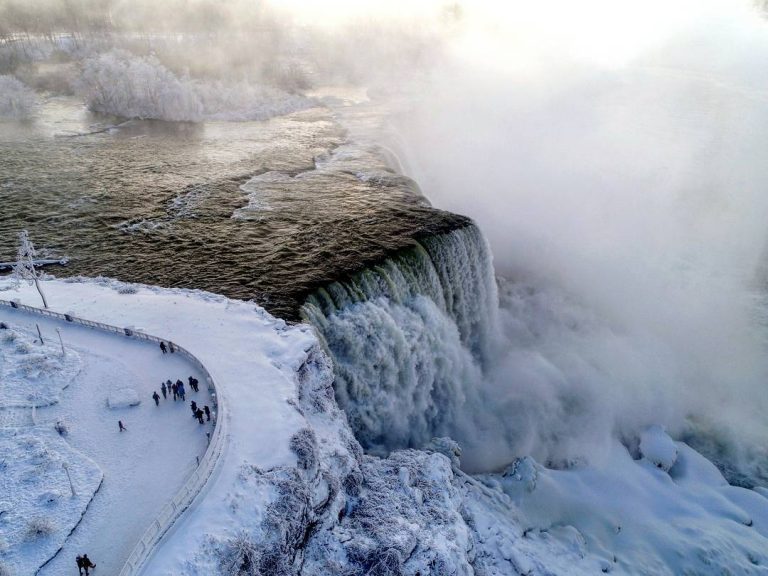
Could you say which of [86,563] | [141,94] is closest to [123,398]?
[86,563]

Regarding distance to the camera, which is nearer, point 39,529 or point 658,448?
point 39,529

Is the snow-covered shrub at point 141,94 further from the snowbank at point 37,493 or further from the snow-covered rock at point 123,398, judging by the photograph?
the snowbank at point 37,493

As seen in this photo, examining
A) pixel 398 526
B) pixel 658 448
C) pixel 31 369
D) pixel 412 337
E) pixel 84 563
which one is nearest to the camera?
pixel 84 563

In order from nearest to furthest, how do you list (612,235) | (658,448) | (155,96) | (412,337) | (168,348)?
1. (168,348)
2. (412,337)
3. (658,448)
4. (612,235)
5. (155,96)

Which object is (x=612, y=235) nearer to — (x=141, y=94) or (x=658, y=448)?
(x=658, y=448)

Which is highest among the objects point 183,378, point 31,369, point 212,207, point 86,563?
point 212,207

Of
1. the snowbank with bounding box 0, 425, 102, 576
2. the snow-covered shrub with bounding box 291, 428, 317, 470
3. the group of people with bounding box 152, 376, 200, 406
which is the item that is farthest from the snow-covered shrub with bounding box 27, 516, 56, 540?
the snow-covered shrub with bounding box 291, 428, 317, 470

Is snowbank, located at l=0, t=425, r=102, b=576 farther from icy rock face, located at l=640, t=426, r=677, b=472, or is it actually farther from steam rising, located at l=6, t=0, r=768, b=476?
icy rock face, located at l=640, t=426, r=677, b=472
